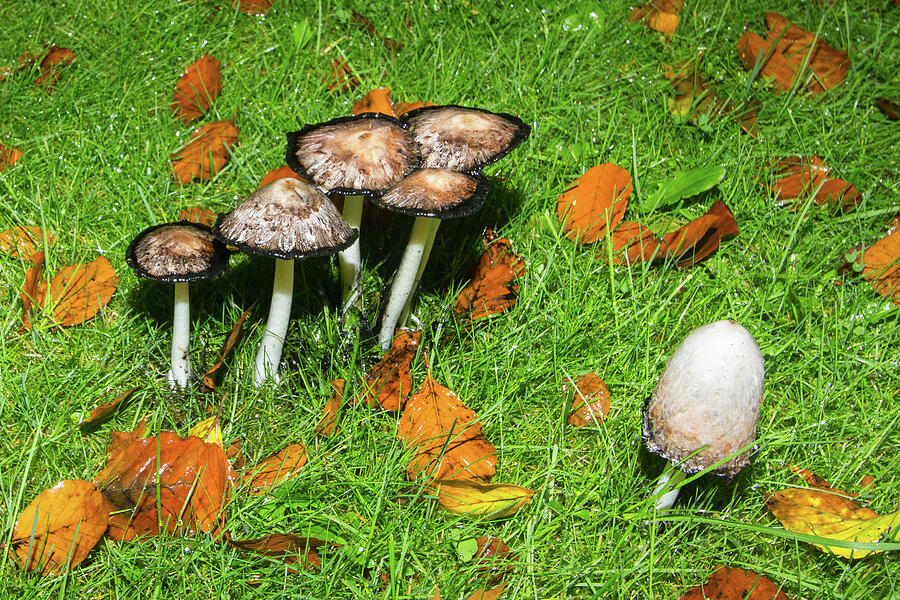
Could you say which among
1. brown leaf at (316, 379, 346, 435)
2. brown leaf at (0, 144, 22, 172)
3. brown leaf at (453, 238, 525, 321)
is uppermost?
brown leaf at (453, 238, 525, 321)

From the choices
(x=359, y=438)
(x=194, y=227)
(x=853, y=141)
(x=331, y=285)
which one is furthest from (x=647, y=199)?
(x=194, y=227)

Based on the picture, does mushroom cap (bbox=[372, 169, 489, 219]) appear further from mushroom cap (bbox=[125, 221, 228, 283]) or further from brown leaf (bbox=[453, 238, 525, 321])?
brown leaf (bbox=[453, 238, 525, 321])

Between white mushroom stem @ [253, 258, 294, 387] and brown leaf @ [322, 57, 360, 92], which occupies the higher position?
brown leaf @ [322, 57, 360, 92]

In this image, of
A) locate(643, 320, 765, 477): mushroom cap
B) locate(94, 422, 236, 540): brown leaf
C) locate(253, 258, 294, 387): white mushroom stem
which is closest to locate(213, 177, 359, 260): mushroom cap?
locate(253, 258, 294, 387): white mushroom stem

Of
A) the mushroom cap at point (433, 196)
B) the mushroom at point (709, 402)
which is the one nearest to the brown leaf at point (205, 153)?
the mushroom cap at point (433, 196)

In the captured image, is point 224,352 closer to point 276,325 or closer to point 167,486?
point 276,325

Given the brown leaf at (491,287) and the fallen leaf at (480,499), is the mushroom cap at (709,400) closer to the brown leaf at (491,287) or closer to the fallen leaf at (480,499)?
the fallen leaf at (480,499)
